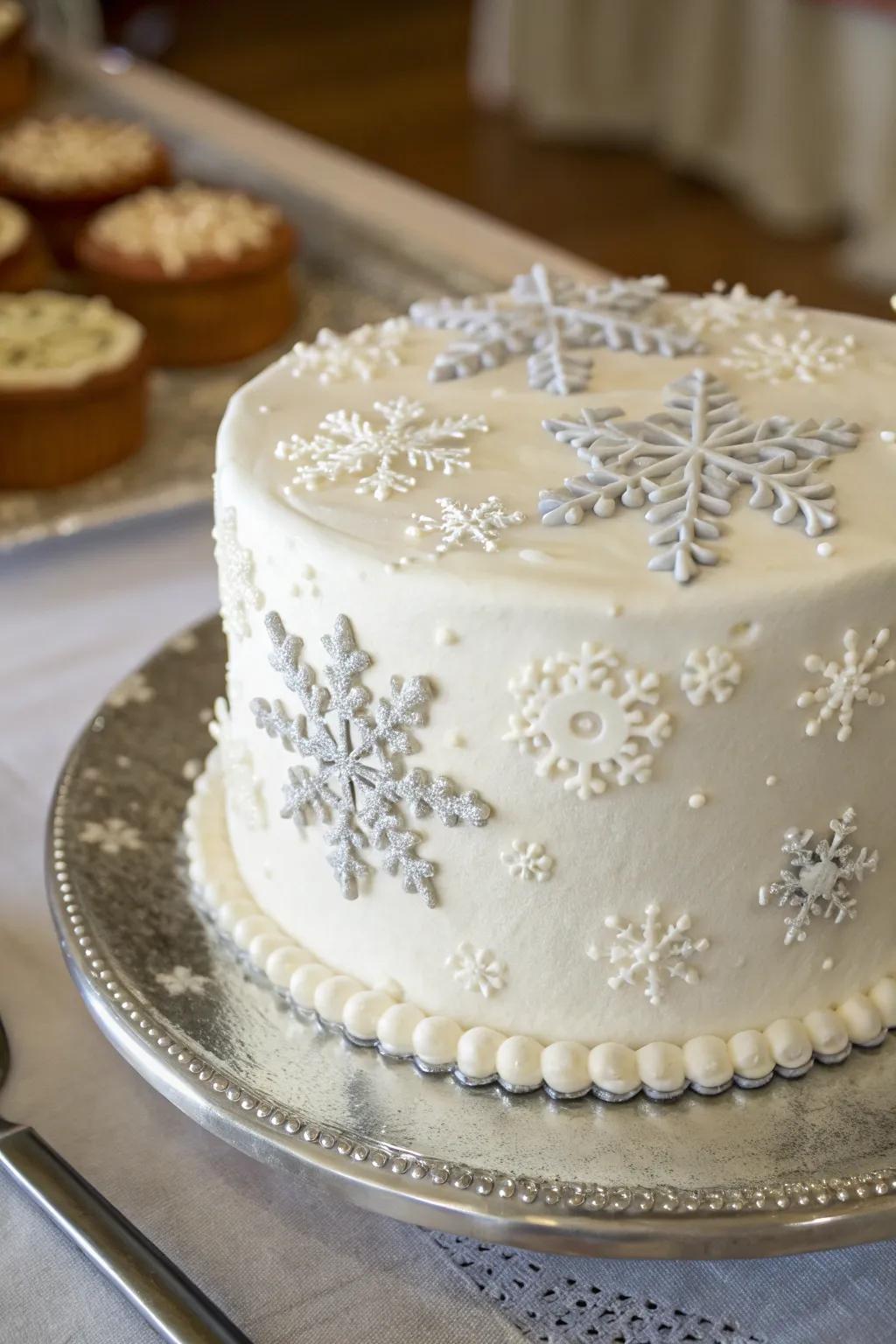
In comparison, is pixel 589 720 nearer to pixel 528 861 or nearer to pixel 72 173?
pixel 528 861

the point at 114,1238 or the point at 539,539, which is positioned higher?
the point at 539,539

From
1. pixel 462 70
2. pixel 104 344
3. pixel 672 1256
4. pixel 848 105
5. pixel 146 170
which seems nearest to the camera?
pixel 672 1256

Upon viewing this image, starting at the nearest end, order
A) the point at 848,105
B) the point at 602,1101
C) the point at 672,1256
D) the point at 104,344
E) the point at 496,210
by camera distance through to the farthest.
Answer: the point at 672,1256
the point at 602,1101
the point at 104,344
the point at 848,105
the point at 496,210

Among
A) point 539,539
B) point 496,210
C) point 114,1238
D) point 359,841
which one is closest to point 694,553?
point 539,539

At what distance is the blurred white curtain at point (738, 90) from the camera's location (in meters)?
4.49

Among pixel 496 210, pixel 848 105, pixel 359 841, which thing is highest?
pixel 359 841

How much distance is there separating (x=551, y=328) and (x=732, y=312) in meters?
0.16

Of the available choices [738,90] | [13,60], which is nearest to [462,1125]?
[13,60]

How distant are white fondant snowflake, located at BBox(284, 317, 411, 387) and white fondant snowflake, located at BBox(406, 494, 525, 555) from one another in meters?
0.23

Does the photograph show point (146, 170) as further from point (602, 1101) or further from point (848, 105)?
point (848, 105)

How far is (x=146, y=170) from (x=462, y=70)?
15.2 ft

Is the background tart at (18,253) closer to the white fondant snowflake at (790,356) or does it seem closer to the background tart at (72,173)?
the background tart at (72,173)

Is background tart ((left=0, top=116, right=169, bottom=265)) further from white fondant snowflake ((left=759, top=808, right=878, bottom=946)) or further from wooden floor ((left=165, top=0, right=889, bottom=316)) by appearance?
wooden floor ((left=165, top=0, right=889, bottom=316))

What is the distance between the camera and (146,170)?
2.55 meters
